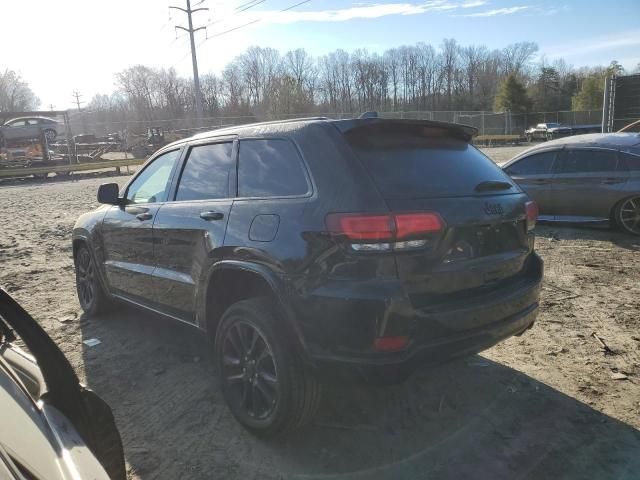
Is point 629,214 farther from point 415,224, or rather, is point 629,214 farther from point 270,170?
point 270,170

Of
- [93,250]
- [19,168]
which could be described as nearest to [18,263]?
[93,250]

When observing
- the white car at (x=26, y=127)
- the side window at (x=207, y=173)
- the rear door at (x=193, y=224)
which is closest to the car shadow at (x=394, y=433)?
the rear door at (x=193, y=224)

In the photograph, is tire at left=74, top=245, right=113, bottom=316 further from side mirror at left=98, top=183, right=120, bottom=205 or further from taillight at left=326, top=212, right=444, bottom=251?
taillight at left=326, top=212, right=444, bottom=251

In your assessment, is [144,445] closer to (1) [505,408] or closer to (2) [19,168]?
(1) [505,408]

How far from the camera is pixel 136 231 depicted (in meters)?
4.23

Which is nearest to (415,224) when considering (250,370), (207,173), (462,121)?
(250,370)

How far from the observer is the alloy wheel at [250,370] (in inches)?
115

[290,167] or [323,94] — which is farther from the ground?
[323,94]

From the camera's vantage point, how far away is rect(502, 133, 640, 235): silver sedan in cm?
764

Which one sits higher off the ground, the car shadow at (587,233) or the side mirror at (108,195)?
the side mirror at (108,195)

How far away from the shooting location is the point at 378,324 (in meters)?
2.42

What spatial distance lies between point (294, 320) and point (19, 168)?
3125 cm

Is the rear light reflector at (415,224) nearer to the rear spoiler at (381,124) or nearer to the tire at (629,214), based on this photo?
the rear spoiler at (381,124)

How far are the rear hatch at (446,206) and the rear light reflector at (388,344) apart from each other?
0.21m
